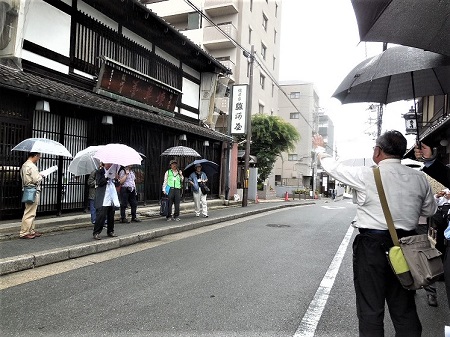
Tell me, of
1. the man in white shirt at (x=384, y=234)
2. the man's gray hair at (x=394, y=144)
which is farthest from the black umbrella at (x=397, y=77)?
the man in white shirt at (x=384, y=234)

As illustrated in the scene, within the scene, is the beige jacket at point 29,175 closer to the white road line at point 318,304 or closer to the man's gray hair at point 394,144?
the white road line at point 318,304

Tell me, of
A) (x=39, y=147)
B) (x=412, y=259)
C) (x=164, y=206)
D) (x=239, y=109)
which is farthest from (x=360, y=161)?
(x=239, y=109)

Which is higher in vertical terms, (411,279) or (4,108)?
(4,108)

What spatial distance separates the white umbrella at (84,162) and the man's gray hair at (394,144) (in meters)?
6.04

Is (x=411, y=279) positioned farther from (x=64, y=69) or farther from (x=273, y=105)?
(x=273, y=105)

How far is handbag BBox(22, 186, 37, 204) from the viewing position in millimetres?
6617

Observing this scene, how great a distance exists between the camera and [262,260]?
6.41 meters

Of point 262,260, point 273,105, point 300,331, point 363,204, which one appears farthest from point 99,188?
point 273,105

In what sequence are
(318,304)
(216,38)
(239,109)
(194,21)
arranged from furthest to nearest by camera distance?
(194,21) → (216,38) → (239,109) → (318,304)

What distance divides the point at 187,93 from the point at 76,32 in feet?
22.9

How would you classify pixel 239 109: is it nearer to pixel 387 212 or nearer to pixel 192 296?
pixel 192 296

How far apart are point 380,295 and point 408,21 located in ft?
8.69

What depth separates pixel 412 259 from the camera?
2523mm

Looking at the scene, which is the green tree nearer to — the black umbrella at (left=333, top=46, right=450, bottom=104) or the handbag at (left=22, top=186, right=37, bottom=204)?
the black umbrella at (left=333, top=46, right=450, bottom=104)
